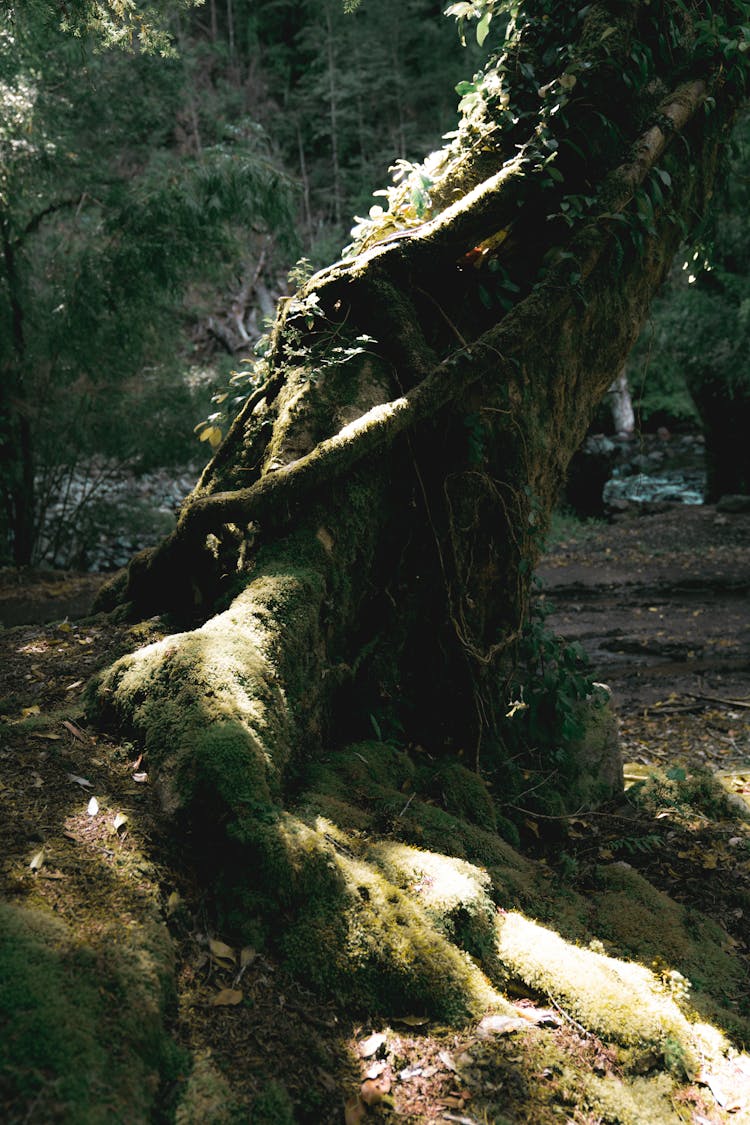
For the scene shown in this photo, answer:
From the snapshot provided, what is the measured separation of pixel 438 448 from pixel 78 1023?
2.85 metres

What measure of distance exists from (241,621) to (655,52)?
3.83 m

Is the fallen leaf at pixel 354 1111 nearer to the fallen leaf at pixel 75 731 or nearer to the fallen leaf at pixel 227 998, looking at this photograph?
the fallen leaf at pixel 227 998

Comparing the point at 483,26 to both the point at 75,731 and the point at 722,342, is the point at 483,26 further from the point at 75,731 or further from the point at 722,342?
the point at 722,342

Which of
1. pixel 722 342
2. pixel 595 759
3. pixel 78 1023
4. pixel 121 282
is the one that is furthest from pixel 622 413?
pixel 78 1023

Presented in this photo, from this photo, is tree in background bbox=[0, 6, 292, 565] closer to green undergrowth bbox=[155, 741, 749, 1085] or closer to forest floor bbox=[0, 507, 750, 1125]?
forest floor bbox=[0, 507, 750, 1125]

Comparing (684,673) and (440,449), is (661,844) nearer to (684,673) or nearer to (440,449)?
(440,449)

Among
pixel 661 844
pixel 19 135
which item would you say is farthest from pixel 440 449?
pixel 19 135

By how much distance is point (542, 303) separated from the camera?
3.78 m

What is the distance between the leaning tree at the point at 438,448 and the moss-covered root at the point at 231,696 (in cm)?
1

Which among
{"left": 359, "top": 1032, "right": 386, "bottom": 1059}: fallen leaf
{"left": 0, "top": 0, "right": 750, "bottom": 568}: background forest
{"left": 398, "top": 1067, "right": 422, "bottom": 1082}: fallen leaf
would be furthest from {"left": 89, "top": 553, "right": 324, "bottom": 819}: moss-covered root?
{"left": 0, "top": 0, "right": 750, "bottom": 568}: background forest

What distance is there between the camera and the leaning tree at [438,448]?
2926 millimetres

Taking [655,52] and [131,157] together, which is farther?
[131,157]

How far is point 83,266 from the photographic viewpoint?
403 inches

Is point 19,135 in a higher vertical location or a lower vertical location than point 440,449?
higher
